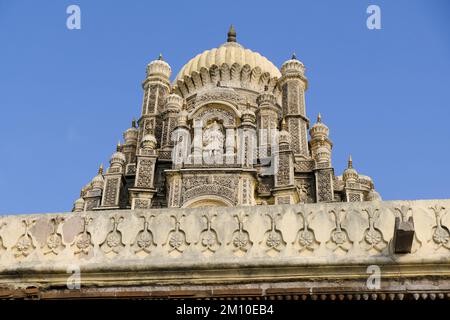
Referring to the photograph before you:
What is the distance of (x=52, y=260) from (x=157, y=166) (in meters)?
15.3

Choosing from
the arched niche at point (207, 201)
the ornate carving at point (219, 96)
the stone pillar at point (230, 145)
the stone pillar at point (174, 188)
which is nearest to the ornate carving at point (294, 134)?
the ornate carving at point (219, 96)

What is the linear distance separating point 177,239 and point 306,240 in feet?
4.91

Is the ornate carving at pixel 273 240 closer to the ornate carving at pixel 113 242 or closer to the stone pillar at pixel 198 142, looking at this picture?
the ornate carving at pixel 113 242

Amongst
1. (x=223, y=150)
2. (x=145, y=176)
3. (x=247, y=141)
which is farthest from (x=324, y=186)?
(x=145, y=176)

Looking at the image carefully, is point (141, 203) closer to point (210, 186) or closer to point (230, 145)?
point (210, 186)

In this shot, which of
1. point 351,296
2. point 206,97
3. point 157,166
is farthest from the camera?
point 206,97

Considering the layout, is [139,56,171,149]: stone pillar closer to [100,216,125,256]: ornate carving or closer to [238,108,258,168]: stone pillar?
[238,108,258,168]: stone pillar

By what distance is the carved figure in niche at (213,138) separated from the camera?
71.4 feet

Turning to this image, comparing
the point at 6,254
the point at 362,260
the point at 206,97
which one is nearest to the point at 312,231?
the point at 362,260

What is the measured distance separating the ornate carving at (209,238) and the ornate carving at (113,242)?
3.12 feet

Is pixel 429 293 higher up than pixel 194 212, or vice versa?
pixel 194 212
